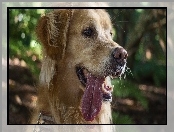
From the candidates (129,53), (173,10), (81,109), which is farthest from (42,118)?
(173,10)

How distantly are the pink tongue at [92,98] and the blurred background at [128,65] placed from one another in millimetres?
71

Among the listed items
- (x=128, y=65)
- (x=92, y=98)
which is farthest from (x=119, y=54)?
(x=92, y=98)

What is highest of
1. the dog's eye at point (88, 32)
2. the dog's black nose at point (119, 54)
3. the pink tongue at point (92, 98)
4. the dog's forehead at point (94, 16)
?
the dog's forehead at point (94, 16)

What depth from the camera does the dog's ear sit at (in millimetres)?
1961

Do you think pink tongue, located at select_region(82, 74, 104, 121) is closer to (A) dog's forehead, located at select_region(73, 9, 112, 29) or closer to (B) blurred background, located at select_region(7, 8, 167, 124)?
(B) blurred background, located at select_region(7, 8, 167, 124)

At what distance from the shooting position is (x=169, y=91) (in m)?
2.05

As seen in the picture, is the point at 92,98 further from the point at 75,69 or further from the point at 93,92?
the point at 75,69

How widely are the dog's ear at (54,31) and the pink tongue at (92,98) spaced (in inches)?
6.9

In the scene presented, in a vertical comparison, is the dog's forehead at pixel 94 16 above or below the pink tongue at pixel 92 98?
above

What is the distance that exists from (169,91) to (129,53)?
0.24 meters

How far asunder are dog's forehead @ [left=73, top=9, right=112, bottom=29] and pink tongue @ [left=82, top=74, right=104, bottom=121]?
9.1 inches

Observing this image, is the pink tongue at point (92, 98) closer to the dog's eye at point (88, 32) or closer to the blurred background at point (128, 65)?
the blurred background at point (128, 65)

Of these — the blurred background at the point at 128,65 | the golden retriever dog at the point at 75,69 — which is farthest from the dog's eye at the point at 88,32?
the blurred background at the point at 128,65

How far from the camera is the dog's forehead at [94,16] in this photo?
6.37ft
